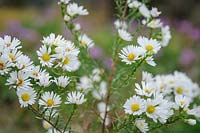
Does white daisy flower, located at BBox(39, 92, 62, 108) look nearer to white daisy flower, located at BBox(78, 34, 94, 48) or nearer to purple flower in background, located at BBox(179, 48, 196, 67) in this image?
white daisy flower, located at BBox(78, 34, 94, 48)

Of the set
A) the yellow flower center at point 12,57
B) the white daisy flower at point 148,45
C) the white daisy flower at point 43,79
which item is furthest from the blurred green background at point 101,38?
the yellow flower center at point 12,57

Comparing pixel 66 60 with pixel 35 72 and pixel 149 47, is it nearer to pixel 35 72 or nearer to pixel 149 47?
pixel 35 72

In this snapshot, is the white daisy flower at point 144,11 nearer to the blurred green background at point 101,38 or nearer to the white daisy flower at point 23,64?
the blurred green background at point 101,38

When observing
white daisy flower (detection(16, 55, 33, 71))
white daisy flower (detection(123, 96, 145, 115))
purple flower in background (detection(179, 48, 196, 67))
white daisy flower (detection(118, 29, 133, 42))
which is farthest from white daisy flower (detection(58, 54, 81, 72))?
purple flower in background (detection(179, 48, 196, 67))

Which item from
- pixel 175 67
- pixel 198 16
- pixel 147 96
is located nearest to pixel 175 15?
pixel 198 16

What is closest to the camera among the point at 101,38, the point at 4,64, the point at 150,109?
the point at 4,64

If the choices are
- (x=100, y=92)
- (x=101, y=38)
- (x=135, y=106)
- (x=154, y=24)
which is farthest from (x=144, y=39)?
(x=101, y=38)
